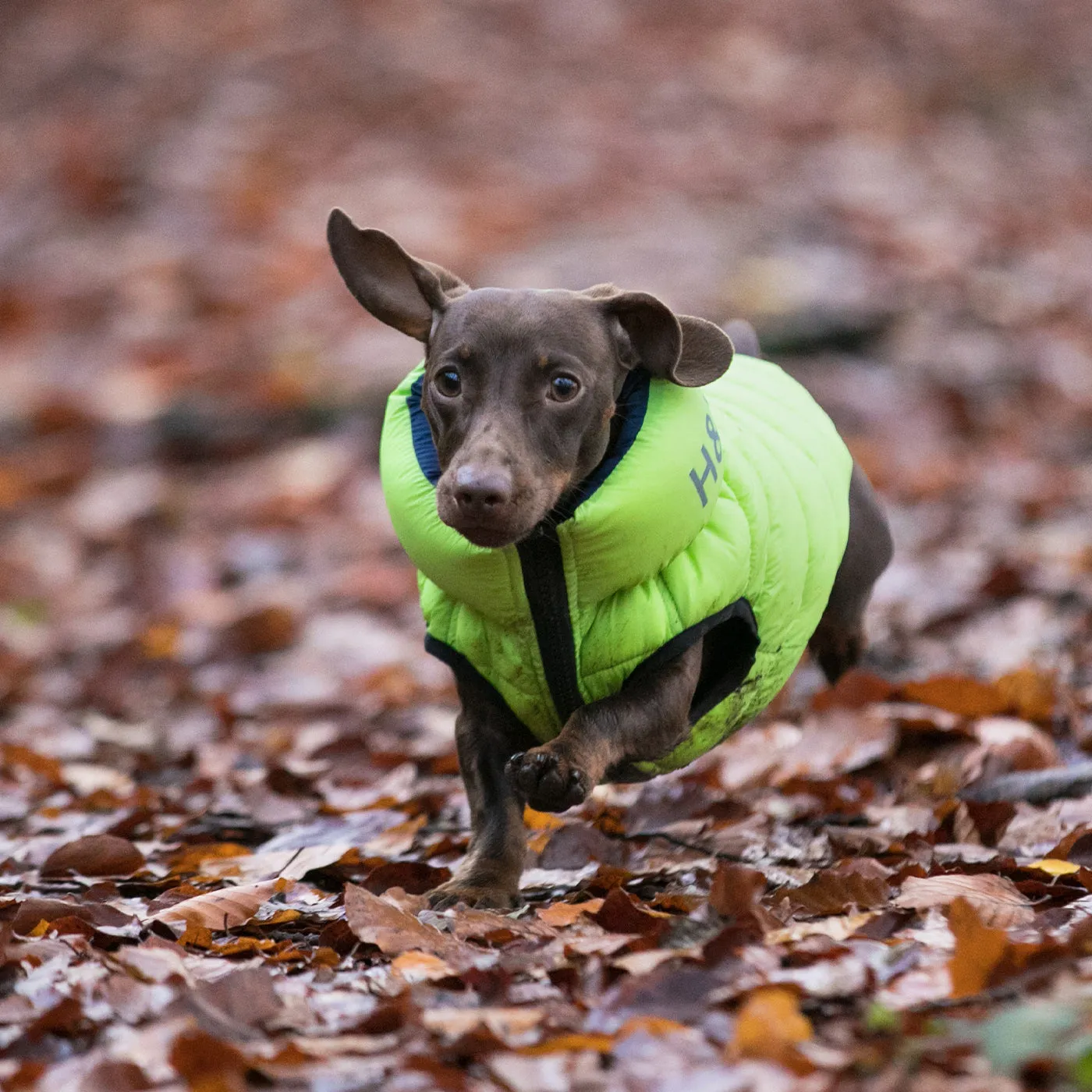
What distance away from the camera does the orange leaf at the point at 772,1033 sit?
2.31 m

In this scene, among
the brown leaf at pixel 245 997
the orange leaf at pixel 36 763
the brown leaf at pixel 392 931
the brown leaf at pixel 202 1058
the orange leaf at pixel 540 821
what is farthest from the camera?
the orange leaf at pixel 36 763

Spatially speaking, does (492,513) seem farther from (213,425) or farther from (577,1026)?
(213,425)

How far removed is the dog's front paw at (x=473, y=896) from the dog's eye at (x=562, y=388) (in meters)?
1.07

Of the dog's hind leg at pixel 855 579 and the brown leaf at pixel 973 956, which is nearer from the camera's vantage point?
the brown leaf at pixel 973 956

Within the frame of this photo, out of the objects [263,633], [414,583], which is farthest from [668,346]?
[414,583]

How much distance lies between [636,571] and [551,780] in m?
0.50

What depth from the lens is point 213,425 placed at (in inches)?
369

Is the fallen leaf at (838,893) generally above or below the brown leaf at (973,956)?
below

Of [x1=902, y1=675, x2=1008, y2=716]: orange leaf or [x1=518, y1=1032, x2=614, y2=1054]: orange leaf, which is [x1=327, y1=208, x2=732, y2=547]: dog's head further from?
[x1=902, y1=675, x2=1008, y2=716]: orange leaf

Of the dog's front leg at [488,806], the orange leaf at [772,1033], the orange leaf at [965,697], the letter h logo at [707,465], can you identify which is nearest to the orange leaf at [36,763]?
the dog's front leg at [488,806]

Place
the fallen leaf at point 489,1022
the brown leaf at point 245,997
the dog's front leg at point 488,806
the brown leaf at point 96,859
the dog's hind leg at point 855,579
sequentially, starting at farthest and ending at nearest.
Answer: the dog's hind leg at point 855,579, the brown leaf at point 96,859, the dog's front leg at point 488,806, the brown leaf at point 245,997, the fallen leaf at point 489,1022

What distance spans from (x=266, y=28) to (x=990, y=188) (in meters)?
6.75

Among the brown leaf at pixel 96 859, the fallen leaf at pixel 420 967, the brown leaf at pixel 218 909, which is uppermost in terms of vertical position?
the fallen leaf at pixel 420 967

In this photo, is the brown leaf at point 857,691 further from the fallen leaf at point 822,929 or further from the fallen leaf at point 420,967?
the fallen leaf at point 420,967
